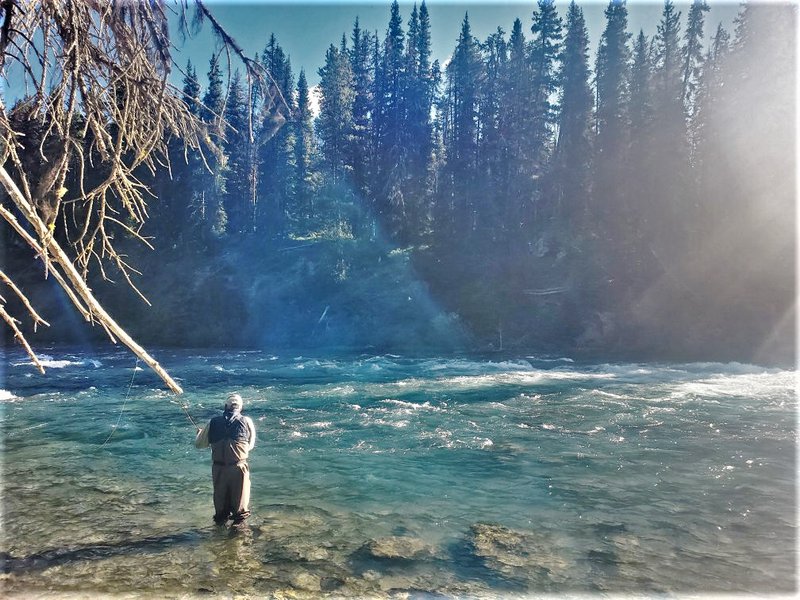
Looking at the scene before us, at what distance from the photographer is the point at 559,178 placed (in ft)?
134

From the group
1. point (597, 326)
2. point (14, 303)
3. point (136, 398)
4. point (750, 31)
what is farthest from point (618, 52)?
point (14, 303)

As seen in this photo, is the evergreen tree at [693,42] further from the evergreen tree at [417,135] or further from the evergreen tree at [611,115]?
the evergreen tree at [417,135]

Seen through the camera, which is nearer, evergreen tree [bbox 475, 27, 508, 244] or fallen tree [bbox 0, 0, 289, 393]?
fallen tree [bbox 0, 0, 289, 393]

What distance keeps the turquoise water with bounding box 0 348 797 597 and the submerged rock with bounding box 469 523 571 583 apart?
0.10 ft

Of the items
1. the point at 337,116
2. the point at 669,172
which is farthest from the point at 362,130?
the point at 669,172

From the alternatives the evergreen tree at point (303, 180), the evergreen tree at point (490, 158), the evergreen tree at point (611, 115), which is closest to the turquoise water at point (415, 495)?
the evergreen tree at point (611, 115)

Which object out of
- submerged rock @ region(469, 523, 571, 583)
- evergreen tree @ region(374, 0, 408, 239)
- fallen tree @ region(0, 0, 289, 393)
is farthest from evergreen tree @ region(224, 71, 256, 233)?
fallen tree @ region(0, 0, 289, 393)

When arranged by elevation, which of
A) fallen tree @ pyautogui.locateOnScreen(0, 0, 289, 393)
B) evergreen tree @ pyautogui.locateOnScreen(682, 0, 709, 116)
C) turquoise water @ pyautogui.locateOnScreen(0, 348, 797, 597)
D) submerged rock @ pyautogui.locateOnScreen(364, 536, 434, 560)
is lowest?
submerged rock @ pyautogui.locateOnScreen(364, 536, 434, 560)

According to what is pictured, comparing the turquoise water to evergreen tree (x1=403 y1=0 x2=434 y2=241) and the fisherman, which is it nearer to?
the fisherman

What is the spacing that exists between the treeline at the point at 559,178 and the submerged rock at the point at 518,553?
24.6 meters

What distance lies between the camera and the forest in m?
30.8

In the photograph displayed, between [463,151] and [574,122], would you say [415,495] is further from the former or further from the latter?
[574,122]

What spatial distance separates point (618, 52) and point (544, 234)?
1603 cm

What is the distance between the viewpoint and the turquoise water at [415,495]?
557 centimetres
